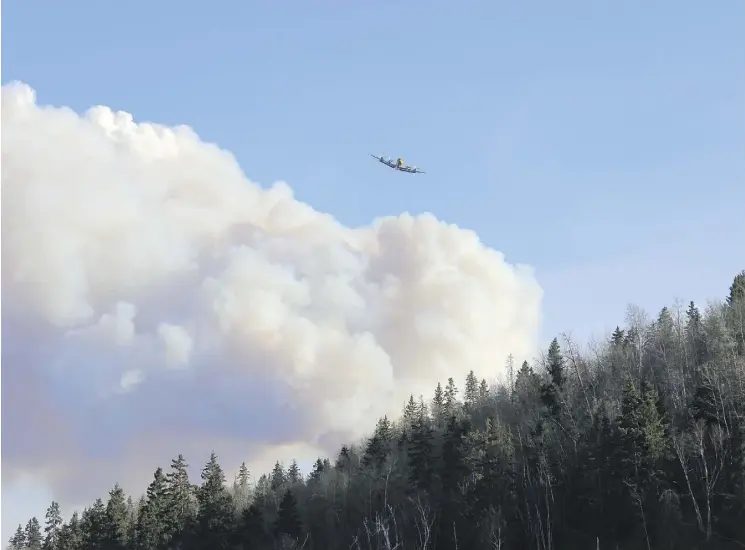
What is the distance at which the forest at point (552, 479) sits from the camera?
267 ft

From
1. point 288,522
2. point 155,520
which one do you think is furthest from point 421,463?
point 155,520

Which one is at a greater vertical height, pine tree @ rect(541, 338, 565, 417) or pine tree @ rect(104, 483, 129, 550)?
pine tree @ rect(541, 338, 565, 417)

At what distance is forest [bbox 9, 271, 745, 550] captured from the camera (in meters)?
81.5

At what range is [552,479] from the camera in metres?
93.6

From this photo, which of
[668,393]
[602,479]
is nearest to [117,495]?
[602,479]

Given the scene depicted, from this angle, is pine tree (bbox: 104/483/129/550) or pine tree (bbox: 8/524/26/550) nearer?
pine tree (bbox: 104/483/129/550)

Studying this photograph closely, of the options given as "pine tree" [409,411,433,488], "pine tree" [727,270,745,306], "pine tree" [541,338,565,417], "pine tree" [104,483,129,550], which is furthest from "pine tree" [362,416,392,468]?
"pine tree" [727,270,745,306]

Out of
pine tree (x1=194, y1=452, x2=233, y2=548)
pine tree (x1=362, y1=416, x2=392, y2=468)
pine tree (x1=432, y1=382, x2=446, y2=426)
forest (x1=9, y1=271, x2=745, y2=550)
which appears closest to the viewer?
forest (x1=9, y1=271, x2=745, y2=550)

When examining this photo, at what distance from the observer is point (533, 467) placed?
98.4 meters

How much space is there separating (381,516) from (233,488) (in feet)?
246

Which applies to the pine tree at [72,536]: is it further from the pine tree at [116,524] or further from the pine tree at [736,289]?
the pine tree at [736,289]

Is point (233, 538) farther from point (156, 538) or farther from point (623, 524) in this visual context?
point (623, 524)

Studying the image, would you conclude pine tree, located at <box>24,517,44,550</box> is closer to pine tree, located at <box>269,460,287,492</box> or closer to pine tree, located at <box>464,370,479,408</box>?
pine tree, located at <box>269,460,287,492</box>

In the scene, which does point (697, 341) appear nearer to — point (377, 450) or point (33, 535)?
point (377, 450)
